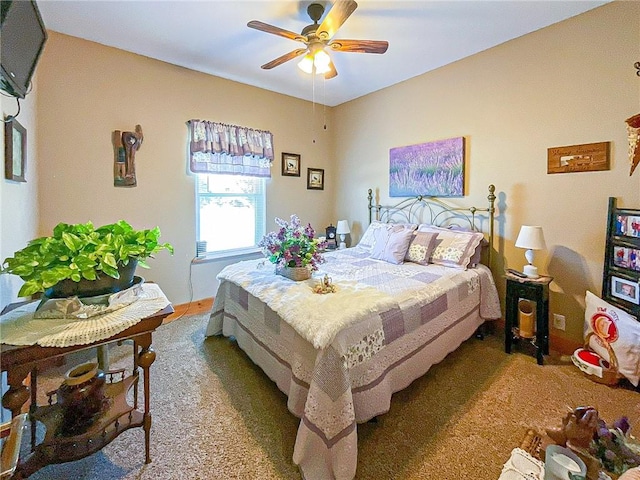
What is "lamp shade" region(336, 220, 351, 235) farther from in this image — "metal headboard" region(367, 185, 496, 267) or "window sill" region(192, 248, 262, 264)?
"window sill" region(192, 248, 262, 264)

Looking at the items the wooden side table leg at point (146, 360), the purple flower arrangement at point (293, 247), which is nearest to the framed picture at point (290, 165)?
the purple flower arrangement at point (293, 247)

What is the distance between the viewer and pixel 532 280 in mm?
2395

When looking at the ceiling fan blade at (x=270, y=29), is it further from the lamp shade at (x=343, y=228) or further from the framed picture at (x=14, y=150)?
the lamp shade at (x=343, y=228)

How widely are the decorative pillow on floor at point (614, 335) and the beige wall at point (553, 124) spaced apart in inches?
9.1

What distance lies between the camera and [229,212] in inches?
151

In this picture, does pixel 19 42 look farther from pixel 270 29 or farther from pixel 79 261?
pixel 270 29

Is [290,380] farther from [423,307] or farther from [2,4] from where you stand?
[2,4]

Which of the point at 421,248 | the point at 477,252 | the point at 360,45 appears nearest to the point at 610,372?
the point at 477,252

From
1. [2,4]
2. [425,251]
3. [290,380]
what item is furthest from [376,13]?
[290,380]

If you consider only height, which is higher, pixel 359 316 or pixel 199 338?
pixel 359 316

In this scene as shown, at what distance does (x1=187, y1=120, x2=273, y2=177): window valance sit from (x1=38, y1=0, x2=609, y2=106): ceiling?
68 cm

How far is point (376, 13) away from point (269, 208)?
2.50 metres

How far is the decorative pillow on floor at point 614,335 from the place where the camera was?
1972 mm

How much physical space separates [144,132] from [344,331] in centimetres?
301
